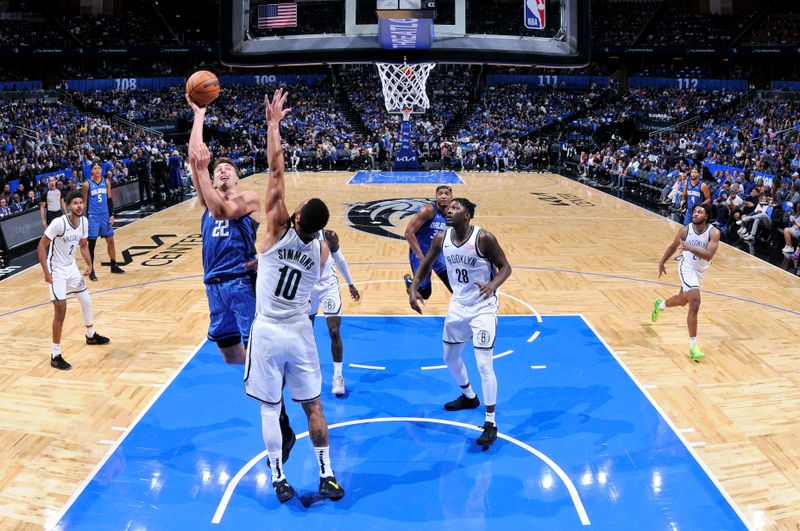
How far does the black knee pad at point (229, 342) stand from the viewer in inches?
193

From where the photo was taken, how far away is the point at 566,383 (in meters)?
5.95

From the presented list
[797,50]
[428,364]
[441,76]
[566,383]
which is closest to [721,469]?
[566,383]

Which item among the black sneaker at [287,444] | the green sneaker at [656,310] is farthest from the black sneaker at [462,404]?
the green sneaker at [656,310]

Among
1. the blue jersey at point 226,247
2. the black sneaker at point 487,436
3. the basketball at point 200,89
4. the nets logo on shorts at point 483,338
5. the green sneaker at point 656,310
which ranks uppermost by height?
the basketball at point 200,89

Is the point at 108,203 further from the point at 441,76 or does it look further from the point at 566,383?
the point at 441,76

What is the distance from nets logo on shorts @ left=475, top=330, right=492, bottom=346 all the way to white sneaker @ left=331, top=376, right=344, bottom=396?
4.68 feet

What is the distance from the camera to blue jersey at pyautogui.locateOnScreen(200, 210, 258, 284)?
4609 millimetres

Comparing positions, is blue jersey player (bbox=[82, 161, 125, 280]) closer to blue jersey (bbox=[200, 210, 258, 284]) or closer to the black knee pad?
the black knee pad

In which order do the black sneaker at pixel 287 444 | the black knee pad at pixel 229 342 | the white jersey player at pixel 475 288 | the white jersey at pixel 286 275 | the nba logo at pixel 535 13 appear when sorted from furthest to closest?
the nba logo at pixel 535 13
the black knee pad at pixel 229 342
the white jersey player at pixel 475 288
the black sneaker at pixel 287 444
the white jersey at pixel 286 275

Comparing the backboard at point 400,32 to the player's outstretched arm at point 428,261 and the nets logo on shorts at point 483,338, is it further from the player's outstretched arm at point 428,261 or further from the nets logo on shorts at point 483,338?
the nets logo on shorts at point 483,338

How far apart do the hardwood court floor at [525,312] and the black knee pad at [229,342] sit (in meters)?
1.04

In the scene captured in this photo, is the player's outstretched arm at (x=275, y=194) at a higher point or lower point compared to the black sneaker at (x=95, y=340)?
higher

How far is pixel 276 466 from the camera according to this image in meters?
4.12

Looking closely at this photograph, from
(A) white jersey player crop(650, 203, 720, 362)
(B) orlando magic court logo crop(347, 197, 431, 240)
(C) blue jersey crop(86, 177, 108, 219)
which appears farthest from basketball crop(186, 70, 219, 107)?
(B) orlando magic court logo crop(347, 197, 431, 240)
